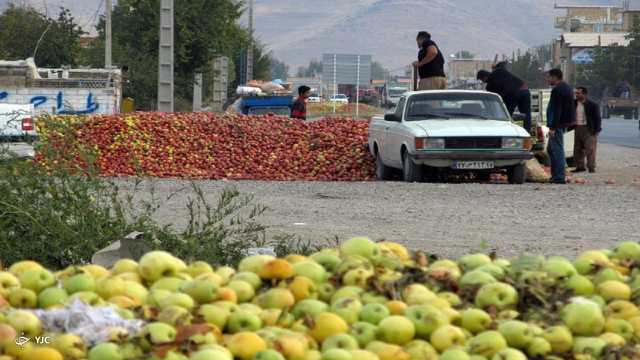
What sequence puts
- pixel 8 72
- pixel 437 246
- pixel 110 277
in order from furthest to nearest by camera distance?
pixel 8 72 → pixel 437 246 → pixel 110 277

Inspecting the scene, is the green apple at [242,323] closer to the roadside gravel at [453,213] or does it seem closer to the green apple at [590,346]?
the green apple at [590,346]

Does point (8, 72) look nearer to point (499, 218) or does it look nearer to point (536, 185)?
point (536, 185)

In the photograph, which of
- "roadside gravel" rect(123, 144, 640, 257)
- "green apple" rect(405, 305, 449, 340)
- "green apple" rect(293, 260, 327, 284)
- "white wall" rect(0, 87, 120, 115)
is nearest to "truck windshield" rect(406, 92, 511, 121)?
"roadside gravel" rect(123, 144, 640, 257)

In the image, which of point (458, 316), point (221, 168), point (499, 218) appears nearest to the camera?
point (458, 316)

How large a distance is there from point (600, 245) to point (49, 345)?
9435 mm

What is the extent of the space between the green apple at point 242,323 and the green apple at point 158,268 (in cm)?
72

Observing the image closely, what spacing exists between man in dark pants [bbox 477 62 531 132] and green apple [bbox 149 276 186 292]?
19567 millimetres

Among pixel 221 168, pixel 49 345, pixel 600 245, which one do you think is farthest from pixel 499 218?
pixel 49 345

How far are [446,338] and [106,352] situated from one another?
1123 mm

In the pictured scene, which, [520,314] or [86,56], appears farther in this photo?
[86,56]

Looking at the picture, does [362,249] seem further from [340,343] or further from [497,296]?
[340,343]

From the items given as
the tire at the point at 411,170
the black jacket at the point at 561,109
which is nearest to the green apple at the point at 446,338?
the tire at the point at 411,170

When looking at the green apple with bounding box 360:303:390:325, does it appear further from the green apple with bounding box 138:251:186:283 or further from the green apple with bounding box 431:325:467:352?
the green apple with bounding box 138:251:186:283

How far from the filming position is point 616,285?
5.52m
